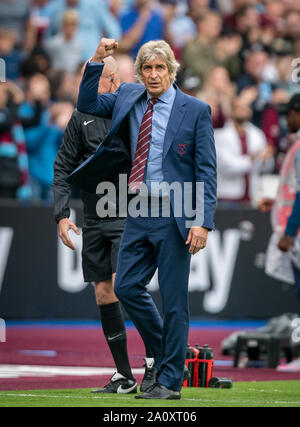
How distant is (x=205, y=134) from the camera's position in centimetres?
737

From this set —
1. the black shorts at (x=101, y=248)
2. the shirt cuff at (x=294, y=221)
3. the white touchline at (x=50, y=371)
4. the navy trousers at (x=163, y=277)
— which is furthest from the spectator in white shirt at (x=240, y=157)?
the navy trousers at (x=163, y=277)

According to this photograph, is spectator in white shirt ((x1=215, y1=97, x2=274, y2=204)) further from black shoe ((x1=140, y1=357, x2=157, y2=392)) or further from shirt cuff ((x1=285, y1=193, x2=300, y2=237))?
black shoe ((x1=140, y1=357, x2=157, y2=392))

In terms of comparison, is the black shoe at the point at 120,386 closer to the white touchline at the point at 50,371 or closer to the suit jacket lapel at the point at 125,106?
the white touchline at the point at 50,371

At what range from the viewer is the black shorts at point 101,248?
8.26 m

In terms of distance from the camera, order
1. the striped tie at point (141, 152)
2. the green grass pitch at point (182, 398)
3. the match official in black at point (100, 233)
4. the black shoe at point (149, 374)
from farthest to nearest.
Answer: the match official in black at point (100, 233) → the black shoe at point (149, 374) → the striped tie at point (141, 152) → the green grass pitch at point (182, 398)

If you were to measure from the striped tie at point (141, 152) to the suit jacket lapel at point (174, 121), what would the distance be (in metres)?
0.15

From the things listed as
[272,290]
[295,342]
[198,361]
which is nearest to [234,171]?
[272,290]

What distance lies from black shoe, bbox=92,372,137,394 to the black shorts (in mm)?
748

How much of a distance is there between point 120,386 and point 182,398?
1.97 feet

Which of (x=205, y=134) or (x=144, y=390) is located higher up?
(x=205, y=134)

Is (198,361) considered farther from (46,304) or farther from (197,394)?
(46,304)

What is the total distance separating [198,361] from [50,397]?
5.46ft

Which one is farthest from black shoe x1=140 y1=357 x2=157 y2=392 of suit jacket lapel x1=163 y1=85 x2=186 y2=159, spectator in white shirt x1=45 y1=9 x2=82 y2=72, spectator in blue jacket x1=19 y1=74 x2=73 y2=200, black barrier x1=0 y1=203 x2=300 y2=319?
spectator in white shirt x1=45 y1=9 x2=82 y2=72
